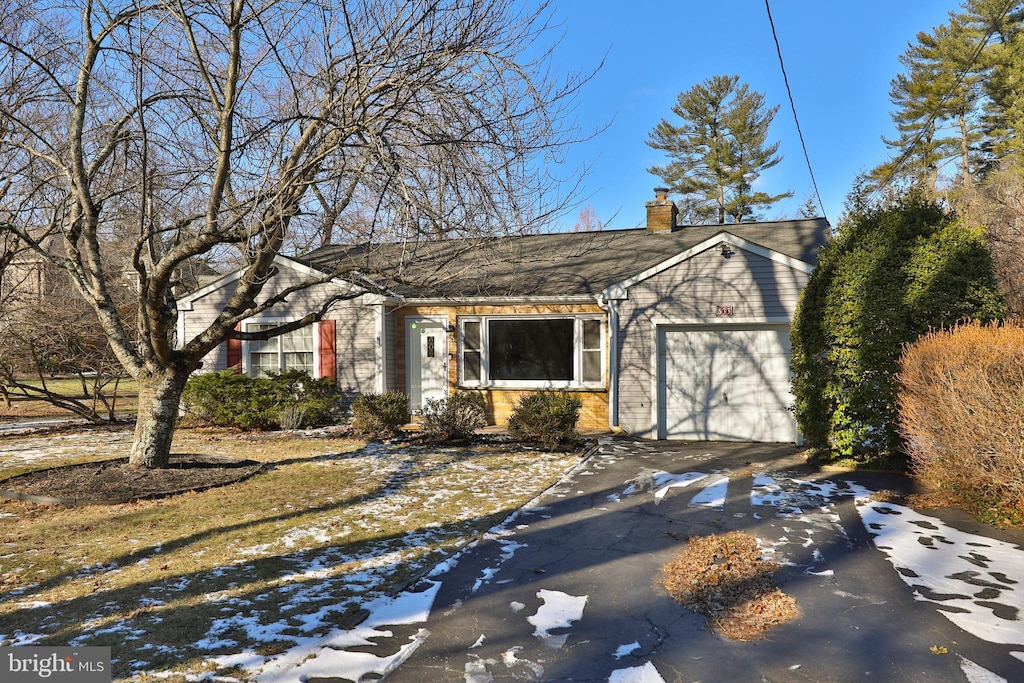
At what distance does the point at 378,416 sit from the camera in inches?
438

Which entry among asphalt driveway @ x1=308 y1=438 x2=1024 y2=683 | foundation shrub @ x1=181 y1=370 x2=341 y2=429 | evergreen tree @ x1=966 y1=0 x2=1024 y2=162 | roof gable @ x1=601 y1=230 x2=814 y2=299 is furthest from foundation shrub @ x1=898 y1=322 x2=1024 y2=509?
evergreen tree @ x1=966 y1=0 x2=1024 y2=162

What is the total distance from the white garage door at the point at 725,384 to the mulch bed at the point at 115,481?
23.2 ft

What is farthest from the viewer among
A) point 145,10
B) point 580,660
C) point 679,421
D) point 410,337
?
point 410,337

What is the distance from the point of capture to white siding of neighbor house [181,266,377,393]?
13.1 metres

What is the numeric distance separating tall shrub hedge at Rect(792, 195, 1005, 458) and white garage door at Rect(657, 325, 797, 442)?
1.97 metres

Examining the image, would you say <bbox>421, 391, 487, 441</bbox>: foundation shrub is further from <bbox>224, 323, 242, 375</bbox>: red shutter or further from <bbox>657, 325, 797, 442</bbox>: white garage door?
<bbox>224, 323, 242, 375</bbox>: red shutter

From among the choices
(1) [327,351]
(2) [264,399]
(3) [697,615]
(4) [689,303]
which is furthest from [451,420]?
(3) [697,615]

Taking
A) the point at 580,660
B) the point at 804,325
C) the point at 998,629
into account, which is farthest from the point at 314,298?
the point at 998,629

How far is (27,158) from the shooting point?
9.28 meters

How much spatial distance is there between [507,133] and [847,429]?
587 cm

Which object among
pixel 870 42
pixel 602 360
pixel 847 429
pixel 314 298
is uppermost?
pixel 870 42

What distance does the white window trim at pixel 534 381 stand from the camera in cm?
1206

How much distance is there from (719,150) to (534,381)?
86.3ft

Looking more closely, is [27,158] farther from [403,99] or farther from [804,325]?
[804,325]
